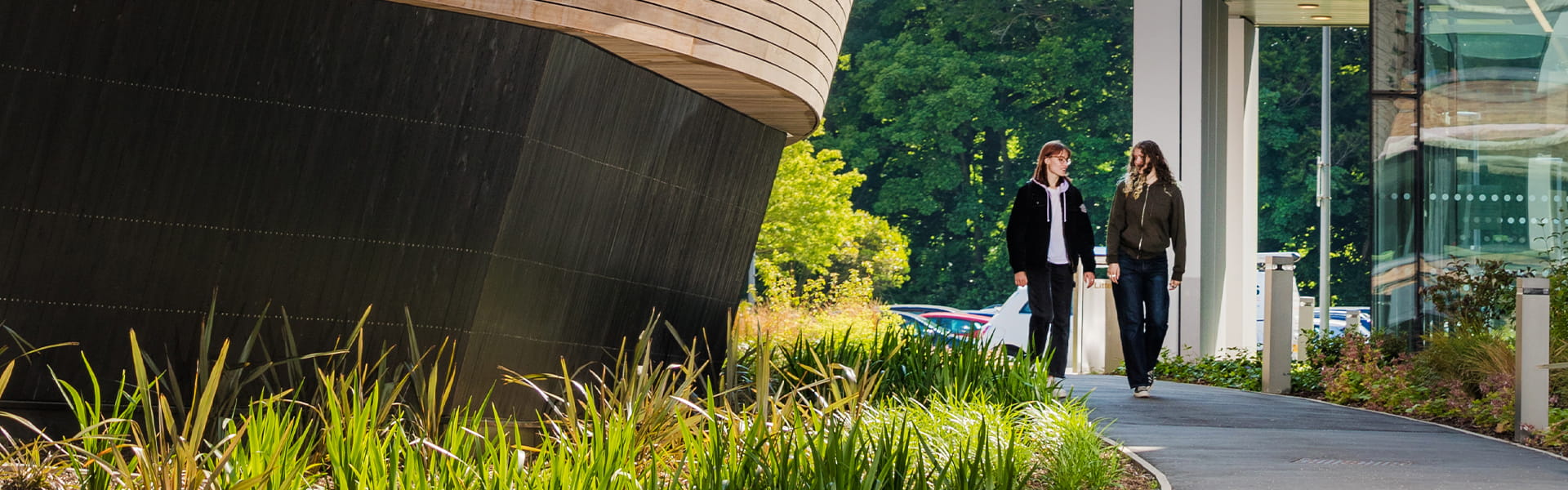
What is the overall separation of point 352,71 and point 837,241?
2773 centimetres

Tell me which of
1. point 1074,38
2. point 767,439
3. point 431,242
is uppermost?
point 1074,38

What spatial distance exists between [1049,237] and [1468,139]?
406cm

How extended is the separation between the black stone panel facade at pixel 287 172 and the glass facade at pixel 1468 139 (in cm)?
690

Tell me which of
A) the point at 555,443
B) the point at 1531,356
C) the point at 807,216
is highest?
the point at 807,216

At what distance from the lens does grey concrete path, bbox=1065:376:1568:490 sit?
5.95 meters

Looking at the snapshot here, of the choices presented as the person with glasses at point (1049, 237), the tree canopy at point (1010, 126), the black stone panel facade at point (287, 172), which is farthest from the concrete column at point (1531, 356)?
the tree canopy at point (1010, 126)

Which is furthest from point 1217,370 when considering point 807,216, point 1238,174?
point 807,216

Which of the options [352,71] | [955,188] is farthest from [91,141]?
[955,188]

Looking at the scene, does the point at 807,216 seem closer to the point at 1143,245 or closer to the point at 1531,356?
the point at 1143,245

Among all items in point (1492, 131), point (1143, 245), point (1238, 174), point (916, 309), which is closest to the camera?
point (1143, 245)

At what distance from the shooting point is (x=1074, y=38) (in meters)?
44.0

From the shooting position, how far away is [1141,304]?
9.08 m

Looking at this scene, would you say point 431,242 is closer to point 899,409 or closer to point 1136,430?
point 899,409

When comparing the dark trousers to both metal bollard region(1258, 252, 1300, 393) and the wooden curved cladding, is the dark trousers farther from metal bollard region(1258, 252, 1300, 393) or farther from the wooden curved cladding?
metal bollard region(1258, 252, 1300, 393)
